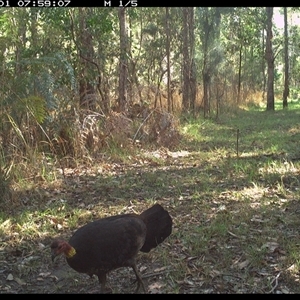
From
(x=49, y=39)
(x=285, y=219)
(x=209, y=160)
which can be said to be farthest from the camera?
(x=49, y=39)

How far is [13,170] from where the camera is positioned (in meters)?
5.85

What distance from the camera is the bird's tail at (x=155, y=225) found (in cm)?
355

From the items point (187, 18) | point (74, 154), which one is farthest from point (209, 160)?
point (187, 18)

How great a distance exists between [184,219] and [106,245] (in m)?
2.08

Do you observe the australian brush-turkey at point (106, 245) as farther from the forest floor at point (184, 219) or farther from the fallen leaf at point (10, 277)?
the fallen leaf at point (10, 277)

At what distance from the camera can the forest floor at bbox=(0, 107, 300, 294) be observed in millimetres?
3711

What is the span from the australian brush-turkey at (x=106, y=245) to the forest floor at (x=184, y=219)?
1.54ft

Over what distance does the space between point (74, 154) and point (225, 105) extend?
13.0m

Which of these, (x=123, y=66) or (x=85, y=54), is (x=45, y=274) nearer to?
(x=85, y=54)

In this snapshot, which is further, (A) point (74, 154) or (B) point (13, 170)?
(A) point (74, 154)

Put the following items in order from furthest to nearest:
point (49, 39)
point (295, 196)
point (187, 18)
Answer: point (187, 18)
point (49, 39)
point (295, 196)

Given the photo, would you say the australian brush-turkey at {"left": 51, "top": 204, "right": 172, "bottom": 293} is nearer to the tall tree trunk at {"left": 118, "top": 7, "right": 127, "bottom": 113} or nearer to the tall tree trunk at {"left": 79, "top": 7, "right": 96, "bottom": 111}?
the tall tree trunk at {"left": 79, "top": 7, "right": 96, "bottom": 111}

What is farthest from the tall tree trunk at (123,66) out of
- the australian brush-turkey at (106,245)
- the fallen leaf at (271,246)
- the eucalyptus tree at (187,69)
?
the australian brush-turkey at (106,245)
